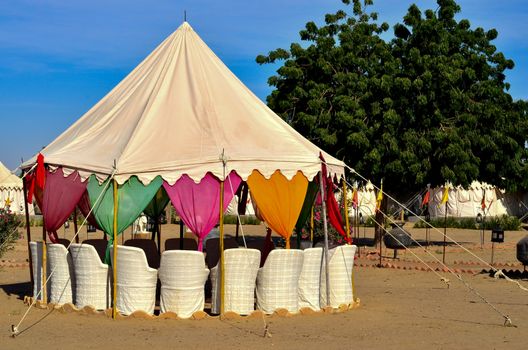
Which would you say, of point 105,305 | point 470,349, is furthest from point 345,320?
point 105,305

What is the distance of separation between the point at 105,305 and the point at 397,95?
13814 mm

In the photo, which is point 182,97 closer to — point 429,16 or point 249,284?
point 249,284

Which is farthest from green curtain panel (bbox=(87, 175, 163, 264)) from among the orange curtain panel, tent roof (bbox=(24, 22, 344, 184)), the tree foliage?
the tree foliage

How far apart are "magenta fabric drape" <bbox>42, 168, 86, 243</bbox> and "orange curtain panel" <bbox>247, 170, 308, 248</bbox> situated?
260 centimetres

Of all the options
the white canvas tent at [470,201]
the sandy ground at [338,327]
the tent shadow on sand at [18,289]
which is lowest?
the sandy ground at [338,327]

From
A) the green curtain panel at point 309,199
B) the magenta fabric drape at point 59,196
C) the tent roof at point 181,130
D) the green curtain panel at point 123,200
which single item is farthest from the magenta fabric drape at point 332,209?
the magenta fabric drape at point 59,196

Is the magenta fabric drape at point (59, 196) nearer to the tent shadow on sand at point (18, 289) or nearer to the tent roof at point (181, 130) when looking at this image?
the tent roof at point (181, 130)

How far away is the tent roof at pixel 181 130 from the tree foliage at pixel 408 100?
9427 millimetres

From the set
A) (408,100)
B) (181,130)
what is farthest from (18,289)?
(408,100)

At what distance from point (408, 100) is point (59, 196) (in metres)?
13.5

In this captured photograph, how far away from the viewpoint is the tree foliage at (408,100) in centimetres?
2347

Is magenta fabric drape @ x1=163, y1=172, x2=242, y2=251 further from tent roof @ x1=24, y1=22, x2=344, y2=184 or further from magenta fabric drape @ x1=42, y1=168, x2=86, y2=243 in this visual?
magenta fabric drape @ x1=42, y1=168, x2=86, y2=243

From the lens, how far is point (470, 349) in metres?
10.1

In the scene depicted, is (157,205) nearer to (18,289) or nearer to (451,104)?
(18,289)
